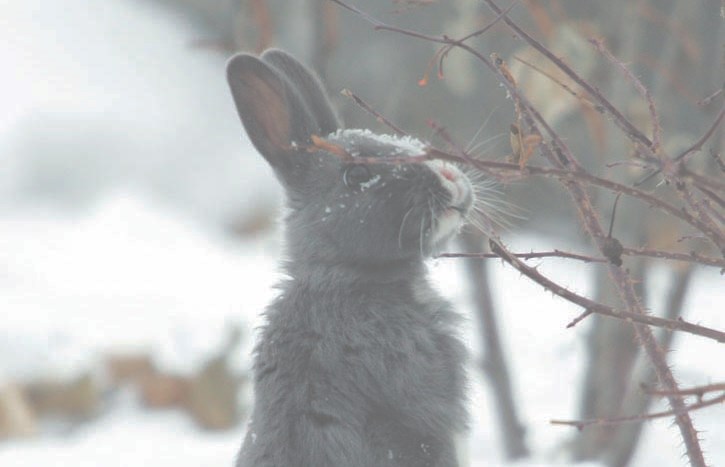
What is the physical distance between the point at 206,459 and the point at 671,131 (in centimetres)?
257

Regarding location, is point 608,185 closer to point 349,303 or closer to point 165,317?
point 349,303

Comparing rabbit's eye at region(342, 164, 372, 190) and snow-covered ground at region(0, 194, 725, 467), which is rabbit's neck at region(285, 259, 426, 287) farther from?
snow-covered ground at region(0, 194, 725, 467)

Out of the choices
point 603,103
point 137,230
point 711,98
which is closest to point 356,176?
point 603,103

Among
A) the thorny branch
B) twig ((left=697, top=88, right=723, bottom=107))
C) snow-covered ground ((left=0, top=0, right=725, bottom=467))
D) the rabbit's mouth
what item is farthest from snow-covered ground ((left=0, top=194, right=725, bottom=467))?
twig ((left=697, top=88, right=723, bottom=107))

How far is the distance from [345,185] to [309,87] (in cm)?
30

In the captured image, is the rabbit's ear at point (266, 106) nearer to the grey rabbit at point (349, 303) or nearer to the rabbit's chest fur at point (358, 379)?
the grey rabbit at point (349, 303)

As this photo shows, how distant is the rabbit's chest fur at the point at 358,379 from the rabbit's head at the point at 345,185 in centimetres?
11

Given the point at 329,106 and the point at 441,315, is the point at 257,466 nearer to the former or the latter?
the point at 441,315

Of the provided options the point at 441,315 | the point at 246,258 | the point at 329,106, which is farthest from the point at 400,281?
the point at 246,258

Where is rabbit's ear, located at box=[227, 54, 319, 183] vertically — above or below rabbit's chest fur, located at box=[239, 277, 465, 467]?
above

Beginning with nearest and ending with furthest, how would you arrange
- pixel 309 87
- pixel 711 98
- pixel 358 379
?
1. pixel 711 98
2. pixel 358 379
3. pixel 309 87

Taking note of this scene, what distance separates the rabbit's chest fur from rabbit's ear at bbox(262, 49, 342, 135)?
1.44 feet

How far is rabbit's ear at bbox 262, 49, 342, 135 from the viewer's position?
2297 mm

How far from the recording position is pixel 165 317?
6.70m
